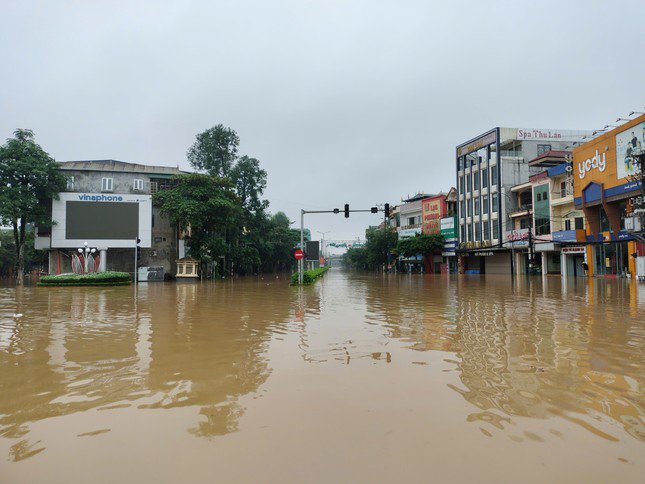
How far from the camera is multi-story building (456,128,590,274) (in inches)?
2024

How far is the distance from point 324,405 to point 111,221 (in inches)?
1629

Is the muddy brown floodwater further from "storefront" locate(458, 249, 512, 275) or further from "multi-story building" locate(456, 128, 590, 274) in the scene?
"storefront" locate(458, 249, 512, 275)

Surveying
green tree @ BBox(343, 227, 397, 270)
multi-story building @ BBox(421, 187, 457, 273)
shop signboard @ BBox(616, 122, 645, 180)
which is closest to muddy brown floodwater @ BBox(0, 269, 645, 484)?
shop signboard @ BBox(616, 122, 645, 180)

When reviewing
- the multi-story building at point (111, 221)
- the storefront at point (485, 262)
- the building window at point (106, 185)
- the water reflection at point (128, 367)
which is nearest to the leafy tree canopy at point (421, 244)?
the storefront at point (485, 262)

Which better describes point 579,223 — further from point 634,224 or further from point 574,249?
point 634,224

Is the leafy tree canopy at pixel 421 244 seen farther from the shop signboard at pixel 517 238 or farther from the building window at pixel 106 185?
the building window at pixel 106 185

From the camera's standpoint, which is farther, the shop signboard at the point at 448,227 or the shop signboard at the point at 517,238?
the shop signboard at the point at 448,227

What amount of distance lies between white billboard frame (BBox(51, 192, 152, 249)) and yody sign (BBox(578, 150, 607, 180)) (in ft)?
126

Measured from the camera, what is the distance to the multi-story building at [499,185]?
51.4m

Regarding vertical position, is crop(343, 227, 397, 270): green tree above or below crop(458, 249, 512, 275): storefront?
above

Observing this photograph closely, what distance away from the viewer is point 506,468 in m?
3.07

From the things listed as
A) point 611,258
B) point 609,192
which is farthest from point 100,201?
point 611,258

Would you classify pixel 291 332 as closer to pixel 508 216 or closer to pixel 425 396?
pixel 425 396

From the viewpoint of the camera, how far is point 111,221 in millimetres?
40500
